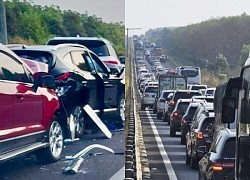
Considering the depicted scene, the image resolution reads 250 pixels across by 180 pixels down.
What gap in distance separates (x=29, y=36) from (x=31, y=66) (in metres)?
0.22

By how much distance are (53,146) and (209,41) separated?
15.5m

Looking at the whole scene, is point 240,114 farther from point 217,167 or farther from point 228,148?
point 228,148

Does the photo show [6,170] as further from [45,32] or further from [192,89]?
[192,89]

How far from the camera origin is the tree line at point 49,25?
211 inches

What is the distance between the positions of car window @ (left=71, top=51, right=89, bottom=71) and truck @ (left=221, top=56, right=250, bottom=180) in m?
1.45

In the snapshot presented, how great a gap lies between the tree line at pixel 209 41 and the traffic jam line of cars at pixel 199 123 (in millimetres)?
968

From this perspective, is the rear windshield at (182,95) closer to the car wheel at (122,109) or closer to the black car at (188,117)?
the black car at (188,117)

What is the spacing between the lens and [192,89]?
30625mm

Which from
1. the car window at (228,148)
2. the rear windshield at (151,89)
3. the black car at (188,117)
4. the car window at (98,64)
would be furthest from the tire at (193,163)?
the rear windshield at (151,89)

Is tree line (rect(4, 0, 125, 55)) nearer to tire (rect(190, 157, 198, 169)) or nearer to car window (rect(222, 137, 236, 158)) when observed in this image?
car window (rect(222, 137, 236, 158))

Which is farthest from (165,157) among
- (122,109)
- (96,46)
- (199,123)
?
(96,46)

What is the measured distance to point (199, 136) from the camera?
17172 millimetres

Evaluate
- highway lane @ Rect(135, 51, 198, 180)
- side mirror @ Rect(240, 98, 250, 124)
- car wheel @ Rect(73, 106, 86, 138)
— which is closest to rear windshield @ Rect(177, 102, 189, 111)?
highway lane @ Rect(135, 51, 198, 180)

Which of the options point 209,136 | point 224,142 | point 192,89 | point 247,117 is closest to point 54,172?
point 247,117
